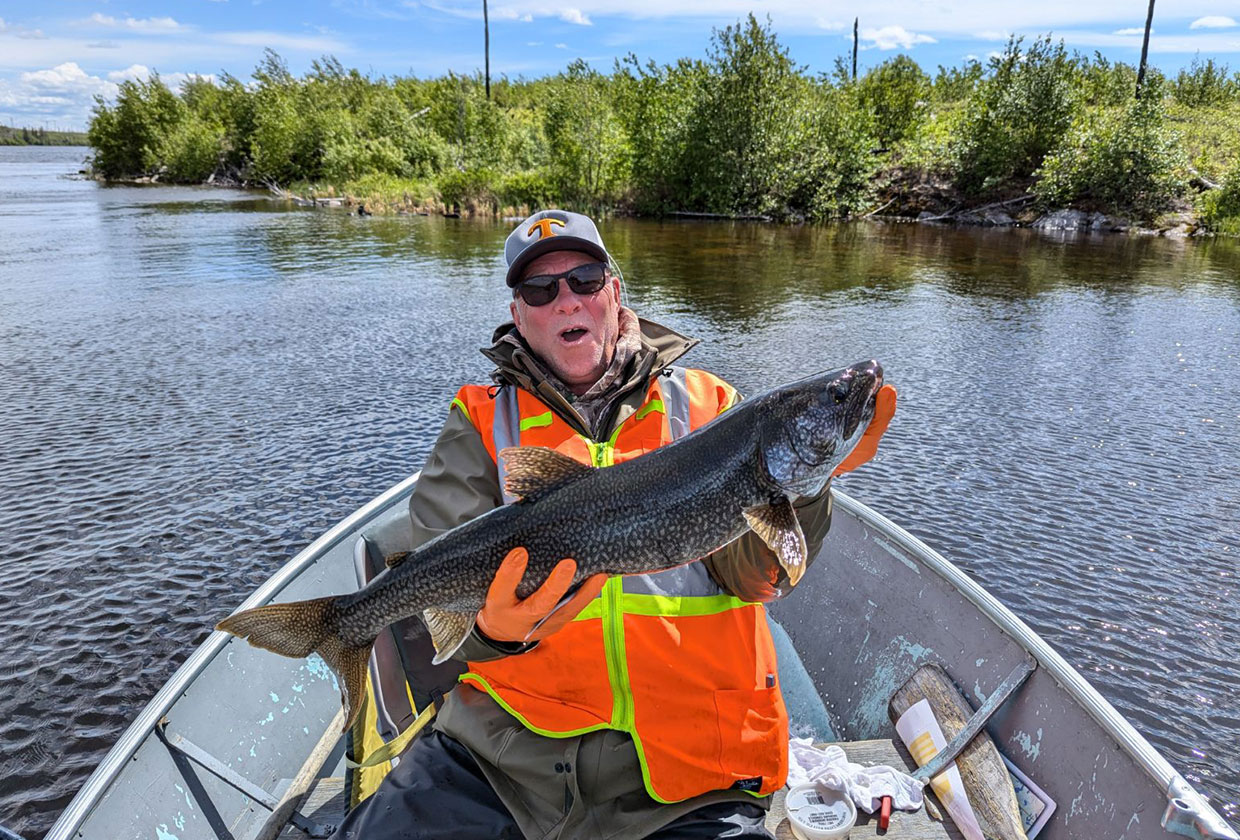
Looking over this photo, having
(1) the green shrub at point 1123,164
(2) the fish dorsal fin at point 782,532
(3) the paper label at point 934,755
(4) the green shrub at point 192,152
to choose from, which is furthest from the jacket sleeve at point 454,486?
(4) the green shrub at point 192,152

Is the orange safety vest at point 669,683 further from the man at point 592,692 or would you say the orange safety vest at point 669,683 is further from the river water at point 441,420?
the river water at point 441,420

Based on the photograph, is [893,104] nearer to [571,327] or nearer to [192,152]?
[571,327]

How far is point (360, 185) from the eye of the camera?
57.2 meters

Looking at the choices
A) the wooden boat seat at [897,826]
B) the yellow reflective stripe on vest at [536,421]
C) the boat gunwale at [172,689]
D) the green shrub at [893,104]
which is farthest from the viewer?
the green shrub at [893,104]

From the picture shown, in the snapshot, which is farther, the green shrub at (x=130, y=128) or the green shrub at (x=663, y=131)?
A: the green shrub at (x=130, y=128)

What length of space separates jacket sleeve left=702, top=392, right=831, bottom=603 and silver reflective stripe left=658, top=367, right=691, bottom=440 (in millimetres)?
692

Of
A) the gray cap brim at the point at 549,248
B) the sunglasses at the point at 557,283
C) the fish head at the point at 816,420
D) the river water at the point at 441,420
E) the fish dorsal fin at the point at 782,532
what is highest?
the gray cap brim at the point at 549,248

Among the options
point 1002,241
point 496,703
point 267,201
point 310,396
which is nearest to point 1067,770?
point 496,703

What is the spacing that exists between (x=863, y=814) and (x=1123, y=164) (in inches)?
1885

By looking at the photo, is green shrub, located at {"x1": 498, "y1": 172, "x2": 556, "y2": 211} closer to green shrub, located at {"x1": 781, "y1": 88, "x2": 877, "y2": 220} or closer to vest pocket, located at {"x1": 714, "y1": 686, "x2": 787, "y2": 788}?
green shrub, located at {"x1": 781, "y1": 88, "x2": 877, "y2": 220}

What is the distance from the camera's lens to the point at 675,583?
3.35 meters

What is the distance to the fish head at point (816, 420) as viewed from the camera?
9.48 ft

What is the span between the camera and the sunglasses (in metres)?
3.71

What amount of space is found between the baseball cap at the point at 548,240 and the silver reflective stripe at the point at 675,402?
2.31 feet
